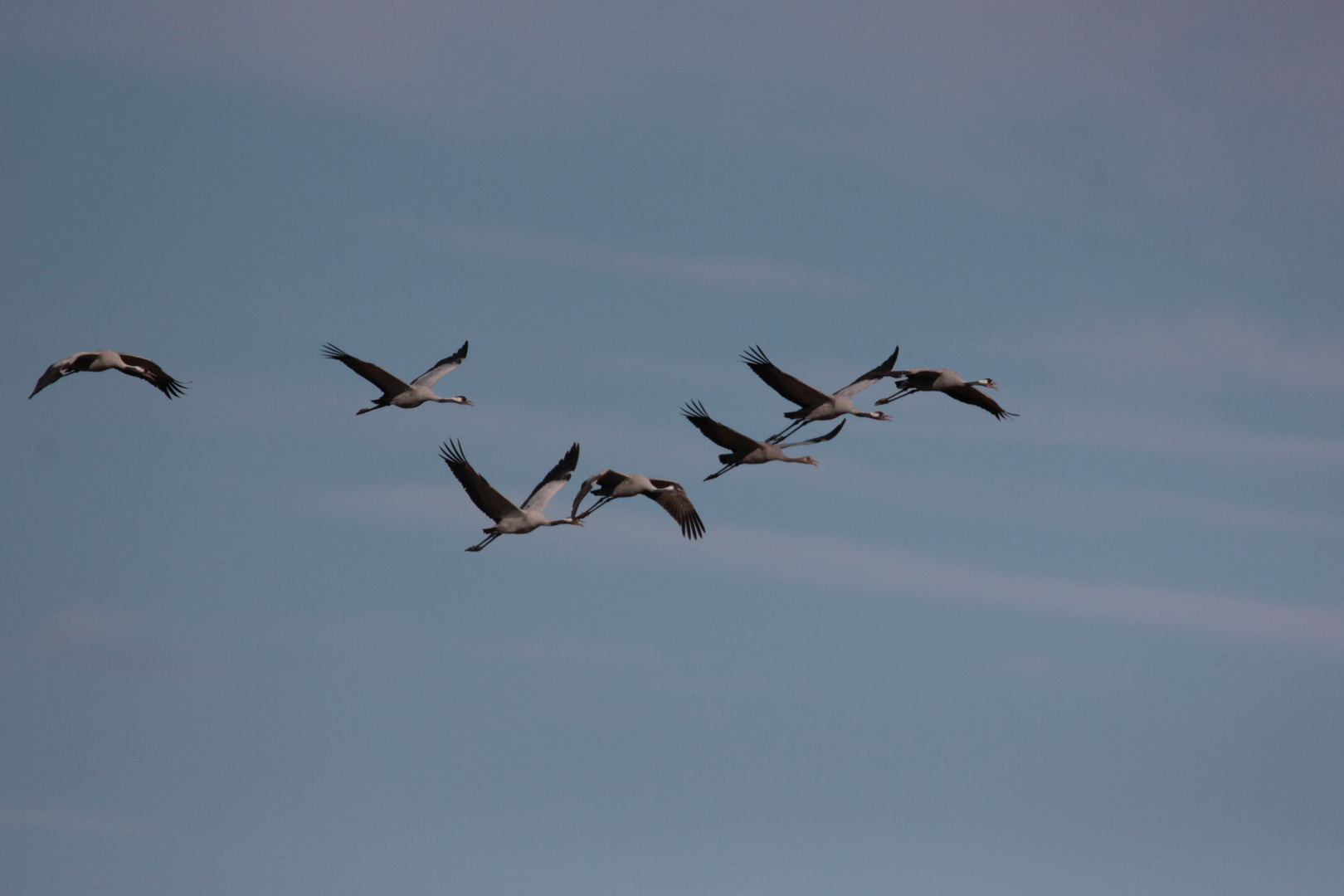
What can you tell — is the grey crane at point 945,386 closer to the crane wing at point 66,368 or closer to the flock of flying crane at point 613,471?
the flock of flying crane at point 613,471

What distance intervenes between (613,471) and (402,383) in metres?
5.54

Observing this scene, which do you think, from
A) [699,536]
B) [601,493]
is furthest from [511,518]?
[699,536]

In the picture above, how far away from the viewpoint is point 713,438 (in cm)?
3328

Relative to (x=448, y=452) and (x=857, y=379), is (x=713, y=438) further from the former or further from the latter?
(x=448, y=452)

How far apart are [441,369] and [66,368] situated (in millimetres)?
8342

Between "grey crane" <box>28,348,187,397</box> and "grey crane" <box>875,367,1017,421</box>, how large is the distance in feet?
49.6

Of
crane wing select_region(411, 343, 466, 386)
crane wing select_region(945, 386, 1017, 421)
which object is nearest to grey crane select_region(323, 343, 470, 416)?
crane wing select_region(411, 343, 466, 386)

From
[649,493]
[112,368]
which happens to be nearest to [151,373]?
[112,368]

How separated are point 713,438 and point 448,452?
6.08m

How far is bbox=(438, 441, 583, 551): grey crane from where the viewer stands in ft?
98.0

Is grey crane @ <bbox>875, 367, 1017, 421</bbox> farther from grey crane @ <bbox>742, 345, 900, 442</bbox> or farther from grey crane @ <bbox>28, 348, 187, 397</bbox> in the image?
grey crane @ <bbox>28, 348, 187, 397</bbox>

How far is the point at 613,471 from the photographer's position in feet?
103

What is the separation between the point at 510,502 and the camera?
30.5m

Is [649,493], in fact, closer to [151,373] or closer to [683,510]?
[683,510]
